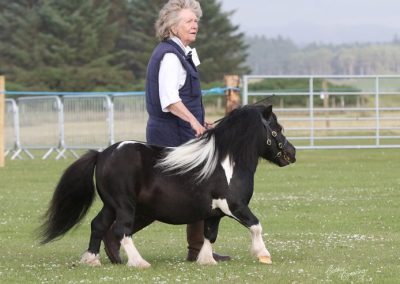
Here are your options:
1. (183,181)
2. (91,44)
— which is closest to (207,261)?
(183,181)

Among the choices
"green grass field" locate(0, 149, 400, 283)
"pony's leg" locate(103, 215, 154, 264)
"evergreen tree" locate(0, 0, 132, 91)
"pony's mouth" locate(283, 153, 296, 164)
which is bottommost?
"green grass field" locate(0, 149, 400, 283)

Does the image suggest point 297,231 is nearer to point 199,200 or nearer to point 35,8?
point 199,200

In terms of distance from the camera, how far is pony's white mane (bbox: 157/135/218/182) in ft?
30.1

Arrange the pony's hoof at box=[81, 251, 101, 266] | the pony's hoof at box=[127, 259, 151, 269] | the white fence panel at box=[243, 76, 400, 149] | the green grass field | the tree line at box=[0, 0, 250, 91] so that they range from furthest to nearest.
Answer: the tree line at box=[0, 0, 250, 91] → the white fence panel at box=[243, 76, 400, 149] → the pony's hoof at box=[81, 251, 101, 266] → the pony's hoof at box=[127, 259, 151, 269] → the green grass field

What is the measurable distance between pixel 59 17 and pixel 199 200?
64534 millimetres

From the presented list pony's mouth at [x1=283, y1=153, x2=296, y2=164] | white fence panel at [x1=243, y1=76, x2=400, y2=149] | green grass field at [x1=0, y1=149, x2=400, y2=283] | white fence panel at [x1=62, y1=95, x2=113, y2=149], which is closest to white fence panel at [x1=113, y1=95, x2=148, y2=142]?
white fence panel at [x1=62, y1=95, x2=113, y2=149]

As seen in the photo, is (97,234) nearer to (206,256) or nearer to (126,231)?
(126,231)

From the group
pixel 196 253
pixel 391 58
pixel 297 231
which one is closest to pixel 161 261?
pixel 196 253

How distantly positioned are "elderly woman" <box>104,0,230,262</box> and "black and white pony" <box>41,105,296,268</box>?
0.25 m

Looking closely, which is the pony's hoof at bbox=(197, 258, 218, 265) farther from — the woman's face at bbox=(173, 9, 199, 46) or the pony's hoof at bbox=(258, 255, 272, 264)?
the woman's face at bbox=(173, 9, 199, 46)

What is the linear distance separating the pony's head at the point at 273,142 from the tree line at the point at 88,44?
55401 mm

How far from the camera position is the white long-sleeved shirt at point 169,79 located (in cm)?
945

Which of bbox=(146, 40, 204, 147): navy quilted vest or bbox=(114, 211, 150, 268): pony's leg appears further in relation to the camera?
bbox=(146, 40, 204, 147): navy quilted vest

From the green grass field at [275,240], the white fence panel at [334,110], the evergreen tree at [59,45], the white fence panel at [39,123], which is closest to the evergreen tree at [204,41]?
the evergreen tree at [59,45]
